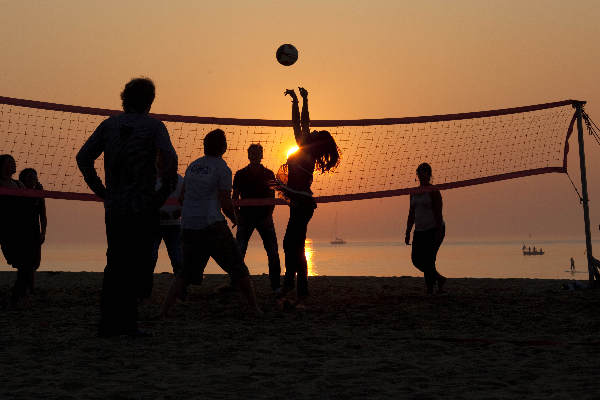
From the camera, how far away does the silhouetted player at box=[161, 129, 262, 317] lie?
6.57 m

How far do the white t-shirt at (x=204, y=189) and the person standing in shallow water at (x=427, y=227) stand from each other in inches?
129

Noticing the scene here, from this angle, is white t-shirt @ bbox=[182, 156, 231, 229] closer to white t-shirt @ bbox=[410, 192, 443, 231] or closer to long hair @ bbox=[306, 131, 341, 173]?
long hair @ bbox=[306, 131, 341, 173]

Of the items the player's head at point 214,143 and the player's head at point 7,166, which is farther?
the player's head at point 7,166

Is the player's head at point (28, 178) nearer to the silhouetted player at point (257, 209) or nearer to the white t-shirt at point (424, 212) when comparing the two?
the silhouetted player at point (257, 209)

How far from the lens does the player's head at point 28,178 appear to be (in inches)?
337

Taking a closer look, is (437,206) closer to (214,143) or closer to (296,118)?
(296,118)

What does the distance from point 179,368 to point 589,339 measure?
3.06 m

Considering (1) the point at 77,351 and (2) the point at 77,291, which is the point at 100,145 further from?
(2) the point at 77,291

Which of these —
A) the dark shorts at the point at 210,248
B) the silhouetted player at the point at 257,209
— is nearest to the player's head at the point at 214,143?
the dark shorts at the point at 210,248

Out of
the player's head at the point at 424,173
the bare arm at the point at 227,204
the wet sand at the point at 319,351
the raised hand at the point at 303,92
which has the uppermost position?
the raised hand at the point at 303,92

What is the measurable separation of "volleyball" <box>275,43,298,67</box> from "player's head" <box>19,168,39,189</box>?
11.6ft

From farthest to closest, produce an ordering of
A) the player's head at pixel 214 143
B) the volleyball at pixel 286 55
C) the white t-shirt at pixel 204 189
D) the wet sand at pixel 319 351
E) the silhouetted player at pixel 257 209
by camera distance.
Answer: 1. the volleyball at pixel 286 55
2. the silhouetted player at pixel 257 209
3. the player's head at pixel 214 143
4. the white t-shirt at pixel 204 189
5. the wet sand at pixel 319 351

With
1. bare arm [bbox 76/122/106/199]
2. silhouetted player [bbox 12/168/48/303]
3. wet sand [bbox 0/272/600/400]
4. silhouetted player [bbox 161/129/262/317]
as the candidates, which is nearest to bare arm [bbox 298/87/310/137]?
silhouetted player [bbox 161/129/262/317]

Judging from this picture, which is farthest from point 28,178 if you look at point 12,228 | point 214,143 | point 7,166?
point 214,143
